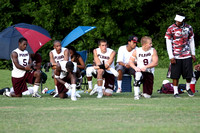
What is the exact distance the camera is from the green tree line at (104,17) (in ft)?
131

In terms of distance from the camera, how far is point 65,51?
13.2 metres

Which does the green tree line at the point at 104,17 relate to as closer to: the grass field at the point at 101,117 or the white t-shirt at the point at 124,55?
the white t-shirt at the point at 124,55

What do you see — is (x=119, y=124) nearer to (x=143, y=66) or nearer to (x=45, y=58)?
(x=143, y=66)

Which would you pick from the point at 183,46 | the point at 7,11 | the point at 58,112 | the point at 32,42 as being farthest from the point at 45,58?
the point at 58,112

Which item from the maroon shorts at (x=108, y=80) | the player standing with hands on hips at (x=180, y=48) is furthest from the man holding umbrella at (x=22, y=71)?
the player standing with hands on hips at (x=180, y=48)

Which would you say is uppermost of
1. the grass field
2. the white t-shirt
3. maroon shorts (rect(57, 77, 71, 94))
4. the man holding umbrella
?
the white t-shirt

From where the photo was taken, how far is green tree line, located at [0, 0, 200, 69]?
3994 cm

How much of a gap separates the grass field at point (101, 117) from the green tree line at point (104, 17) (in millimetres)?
28437

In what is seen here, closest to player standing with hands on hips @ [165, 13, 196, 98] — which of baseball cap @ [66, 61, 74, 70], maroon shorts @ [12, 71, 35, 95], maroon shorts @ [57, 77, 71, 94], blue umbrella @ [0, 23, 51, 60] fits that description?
baseball cap @ [66, 61, 74, 70]

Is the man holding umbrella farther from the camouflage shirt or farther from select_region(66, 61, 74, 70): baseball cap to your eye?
the camouflage shirt

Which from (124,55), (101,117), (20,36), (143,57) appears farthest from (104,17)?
(101,117)

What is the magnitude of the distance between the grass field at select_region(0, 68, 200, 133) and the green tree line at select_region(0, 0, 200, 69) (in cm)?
2844

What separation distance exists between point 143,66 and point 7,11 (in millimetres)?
33030

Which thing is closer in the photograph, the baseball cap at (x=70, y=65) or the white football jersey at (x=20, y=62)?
the baseball cap at (x=70, y=65)
